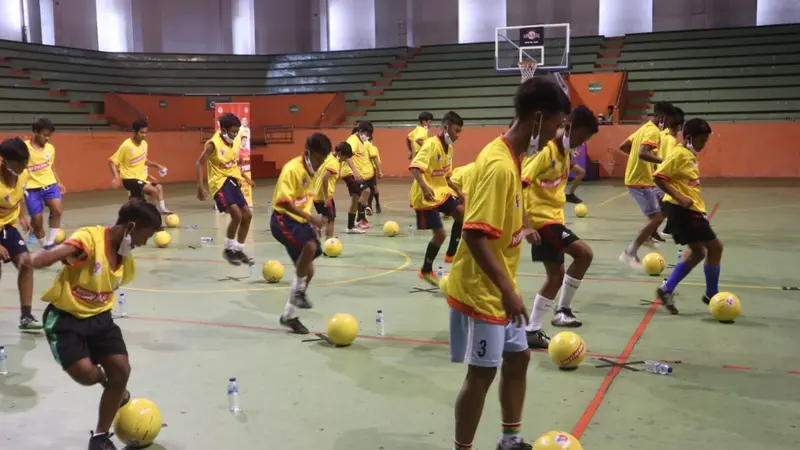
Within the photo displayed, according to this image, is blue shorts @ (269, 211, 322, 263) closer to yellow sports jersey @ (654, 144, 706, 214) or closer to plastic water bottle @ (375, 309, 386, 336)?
plastic water bottle @ (375, 309, 386, 336)

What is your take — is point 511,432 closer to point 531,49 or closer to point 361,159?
point 361,159

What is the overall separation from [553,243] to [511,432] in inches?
98.5

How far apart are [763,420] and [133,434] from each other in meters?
3.74

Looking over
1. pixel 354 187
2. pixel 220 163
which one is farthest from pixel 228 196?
pixel 354 187

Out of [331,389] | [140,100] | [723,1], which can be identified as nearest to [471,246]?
[331,389]

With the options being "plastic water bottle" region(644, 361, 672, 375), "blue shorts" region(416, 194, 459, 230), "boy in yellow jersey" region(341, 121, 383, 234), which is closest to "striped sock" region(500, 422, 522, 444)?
"plastic water bottle" region(644, 361, 672, 375)

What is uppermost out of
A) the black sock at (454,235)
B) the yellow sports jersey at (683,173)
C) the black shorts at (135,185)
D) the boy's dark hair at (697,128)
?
the boy's dark hair at (697,128)

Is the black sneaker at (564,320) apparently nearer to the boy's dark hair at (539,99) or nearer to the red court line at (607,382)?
the red court line at (607,382)

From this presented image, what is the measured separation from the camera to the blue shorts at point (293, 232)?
705 cm

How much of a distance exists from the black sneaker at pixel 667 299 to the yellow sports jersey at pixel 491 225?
412 centimetres

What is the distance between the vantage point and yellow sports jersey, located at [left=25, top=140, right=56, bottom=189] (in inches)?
409

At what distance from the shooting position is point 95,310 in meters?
4.21

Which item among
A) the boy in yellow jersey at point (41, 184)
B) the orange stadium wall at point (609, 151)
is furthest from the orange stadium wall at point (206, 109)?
the boy in yellow jersey at point (41, 184)

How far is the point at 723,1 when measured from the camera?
28.8 m
